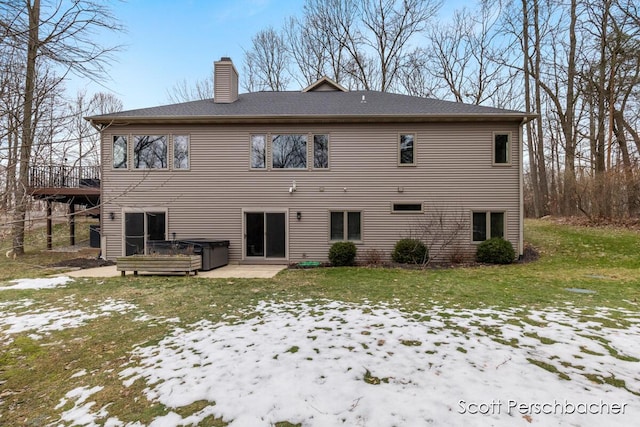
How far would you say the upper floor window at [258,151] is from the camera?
10.6 metres

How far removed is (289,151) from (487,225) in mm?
6906

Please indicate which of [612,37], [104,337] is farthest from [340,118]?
[612,37]

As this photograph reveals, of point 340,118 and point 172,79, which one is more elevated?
point 172,79

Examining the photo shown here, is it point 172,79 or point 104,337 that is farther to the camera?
point 172,79

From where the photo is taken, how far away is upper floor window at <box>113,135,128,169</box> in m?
10.6

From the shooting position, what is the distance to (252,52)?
22.2 metres

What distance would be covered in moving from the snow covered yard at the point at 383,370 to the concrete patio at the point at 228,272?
3.63 m

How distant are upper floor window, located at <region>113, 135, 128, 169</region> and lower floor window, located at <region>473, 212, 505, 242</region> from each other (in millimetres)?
11745

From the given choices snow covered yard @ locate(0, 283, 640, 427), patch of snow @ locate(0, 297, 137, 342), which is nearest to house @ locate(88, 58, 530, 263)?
patch of snow @ locate(0, 297, 137, 342)

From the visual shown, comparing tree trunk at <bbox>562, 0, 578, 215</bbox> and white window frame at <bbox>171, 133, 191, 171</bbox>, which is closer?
white window frame at <bbox>171, 133, 191, 171</bbox>

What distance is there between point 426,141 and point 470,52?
1369cm

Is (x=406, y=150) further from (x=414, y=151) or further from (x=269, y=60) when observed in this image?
(x=269, y=60)

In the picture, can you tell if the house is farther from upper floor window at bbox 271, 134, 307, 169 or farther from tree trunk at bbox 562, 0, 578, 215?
tree trunk at bbox 562, 0, 578, 215

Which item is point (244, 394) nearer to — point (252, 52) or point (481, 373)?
point (481, 373)
